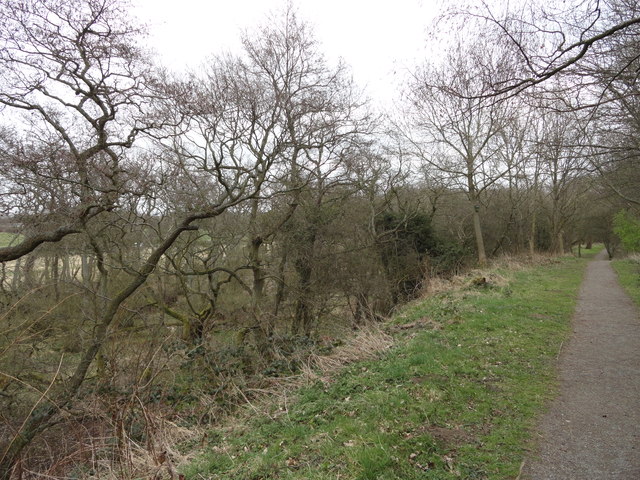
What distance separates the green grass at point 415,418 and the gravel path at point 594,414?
20 centimetres

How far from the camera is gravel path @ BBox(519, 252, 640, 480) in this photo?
342 cm

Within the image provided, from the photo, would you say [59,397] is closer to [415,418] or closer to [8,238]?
[8,238]

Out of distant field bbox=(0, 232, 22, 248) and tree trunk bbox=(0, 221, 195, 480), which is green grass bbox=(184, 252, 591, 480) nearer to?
tree trunk bbox=(0, 221, 195, 480)

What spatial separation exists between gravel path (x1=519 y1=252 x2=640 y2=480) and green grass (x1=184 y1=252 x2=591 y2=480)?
20 cm

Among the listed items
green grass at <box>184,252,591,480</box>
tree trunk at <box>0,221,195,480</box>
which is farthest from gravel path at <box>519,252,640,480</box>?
tree trunk at <box>0,221,195,480</box>

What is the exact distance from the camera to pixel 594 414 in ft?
14.5

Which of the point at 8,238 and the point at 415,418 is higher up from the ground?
the point at 8,238

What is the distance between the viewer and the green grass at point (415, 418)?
→ 143 inches

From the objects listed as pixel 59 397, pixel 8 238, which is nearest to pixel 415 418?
pixel 59 397

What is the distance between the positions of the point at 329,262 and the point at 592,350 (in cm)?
907

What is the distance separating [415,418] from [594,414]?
1912 mm

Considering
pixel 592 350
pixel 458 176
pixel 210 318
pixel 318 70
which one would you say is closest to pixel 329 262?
pixel 210 318

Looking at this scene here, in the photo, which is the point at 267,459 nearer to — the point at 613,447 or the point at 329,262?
the point at 613,447

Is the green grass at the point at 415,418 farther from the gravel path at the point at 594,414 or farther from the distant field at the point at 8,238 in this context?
the distant field at the point at 8,238
